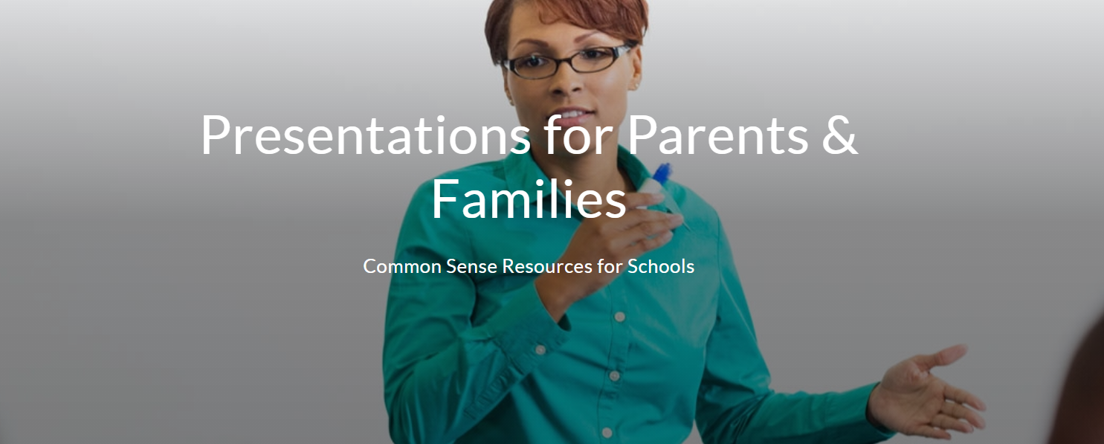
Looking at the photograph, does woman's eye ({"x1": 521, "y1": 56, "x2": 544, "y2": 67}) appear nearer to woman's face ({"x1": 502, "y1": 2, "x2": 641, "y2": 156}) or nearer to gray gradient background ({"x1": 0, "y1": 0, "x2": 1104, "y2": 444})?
woman's face ({"x1": 502, "y1": 2, "x2": 641, "y2": 156})

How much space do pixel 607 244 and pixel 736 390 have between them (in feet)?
1.51

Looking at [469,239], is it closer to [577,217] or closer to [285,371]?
[577,217]

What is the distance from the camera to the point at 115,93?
7.37 feet

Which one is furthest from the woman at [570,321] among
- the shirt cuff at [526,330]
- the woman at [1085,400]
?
the woman at [1085,400]

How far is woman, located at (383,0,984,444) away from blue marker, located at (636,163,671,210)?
0.14 ft

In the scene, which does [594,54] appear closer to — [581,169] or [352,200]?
[581,169]

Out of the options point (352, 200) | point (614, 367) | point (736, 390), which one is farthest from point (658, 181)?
point (352, 200)

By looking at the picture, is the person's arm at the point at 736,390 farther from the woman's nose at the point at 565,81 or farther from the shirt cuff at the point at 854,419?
the woman's nose at the point at 565,81

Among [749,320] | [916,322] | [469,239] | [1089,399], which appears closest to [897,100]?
[916,322]

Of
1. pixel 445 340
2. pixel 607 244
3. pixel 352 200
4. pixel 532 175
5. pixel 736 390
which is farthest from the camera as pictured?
pixel 352 200

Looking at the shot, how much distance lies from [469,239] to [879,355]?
1.10 metres

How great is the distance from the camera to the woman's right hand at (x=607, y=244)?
128 cm

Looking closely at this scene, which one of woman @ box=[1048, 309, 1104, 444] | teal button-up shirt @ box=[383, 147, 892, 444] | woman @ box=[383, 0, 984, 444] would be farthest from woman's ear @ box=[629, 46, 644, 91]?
woman @ box=[1048, 309, 1104, 444]

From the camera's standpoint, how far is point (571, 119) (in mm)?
1479
